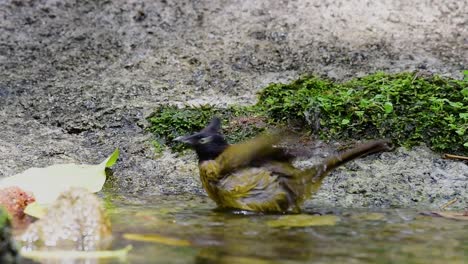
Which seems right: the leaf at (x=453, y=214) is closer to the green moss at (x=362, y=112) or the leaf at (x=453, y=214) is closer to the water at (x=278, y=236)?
the water at (x=278, y=236)

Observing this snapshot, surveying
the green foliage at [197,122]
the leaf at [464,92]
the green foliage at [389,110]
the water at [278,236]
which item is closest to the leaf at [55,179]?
the water at [278,236]

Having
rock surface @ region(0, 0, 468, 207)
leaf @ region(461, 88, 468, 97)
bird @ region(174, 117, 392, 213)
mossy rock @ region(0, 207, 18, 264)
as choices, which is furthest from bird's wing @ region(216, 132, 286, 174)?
mossy rock @ region(0, 207, 18, 264)

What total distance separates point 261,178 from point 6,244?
87.7 inches

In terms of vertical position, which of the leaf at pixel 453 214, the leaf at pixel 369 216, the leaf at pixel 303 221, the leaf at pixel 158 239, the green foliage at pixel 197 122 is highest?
the green foliage at pixel 197 122

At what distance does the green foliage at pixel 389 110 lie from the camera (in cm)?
540

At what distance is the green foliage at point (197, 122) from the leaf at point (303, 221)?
135 centimetres

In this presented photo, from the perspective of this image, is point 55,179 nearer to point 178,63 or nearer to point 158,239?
point 158,239

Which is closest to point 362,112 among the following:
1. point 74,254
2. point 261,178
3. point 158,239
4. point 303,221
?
point 261,178

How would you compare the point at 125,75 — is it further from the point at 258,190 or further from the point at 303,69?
the point at 258,190

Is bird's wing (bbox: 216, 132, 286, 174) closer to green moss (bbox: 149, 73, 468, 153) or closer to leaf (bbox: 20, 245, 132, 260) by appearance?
green moss (bbox: 149, 73, 468, 153)

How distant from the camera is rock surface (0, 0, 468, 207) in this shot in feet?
17.3

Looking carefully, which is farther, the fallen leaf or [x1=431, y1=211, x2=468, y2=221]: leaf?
[x1=431, y1=211, x2=468, y2=221]: leaf

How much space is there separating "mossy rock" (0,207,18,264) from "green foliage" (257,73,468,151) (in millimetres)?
3074

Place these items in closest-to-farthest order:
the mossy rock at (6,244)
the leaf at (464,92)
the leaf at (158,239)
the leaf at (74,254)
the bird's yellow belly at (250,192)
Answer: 1. the mossy rock at (6,244)
2. the leaf at (74,254)
3. the leaf at (158,239)
4. the bird's yellow belly at (250,192)
5. the leaf at (464,92)
